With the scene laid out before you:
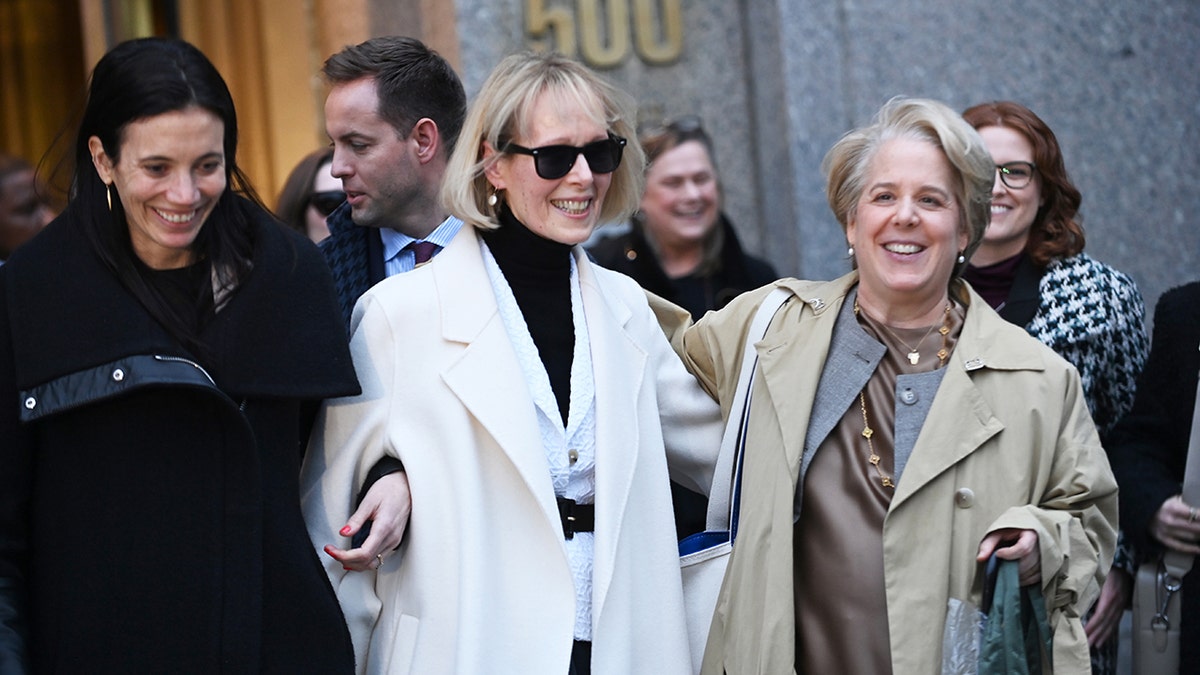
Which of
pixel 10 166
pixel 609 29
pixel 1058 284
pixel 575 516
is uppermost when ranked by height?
pixel 609 29

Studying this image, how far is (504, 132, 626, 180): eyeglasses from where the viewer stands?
128 inches

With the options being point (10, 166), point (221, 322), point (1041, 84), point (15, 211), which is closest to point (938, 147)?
point (221, 322)

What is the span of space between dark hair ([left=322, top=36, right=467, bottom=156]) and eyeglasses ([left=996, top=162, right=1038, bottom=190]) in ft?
5.12

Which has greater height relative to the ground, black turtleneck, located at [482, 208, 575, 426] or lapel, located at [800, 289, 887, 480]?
black turtleneck, located at [482, 208, 575, 426]

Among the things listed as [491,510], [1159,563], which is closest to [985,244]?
[1159,563]

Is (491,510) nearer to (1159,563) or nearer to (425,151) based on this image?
(425,151)

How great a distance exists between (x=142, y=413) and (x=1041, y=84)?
14.5 feet

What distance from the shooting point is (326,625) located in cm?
289

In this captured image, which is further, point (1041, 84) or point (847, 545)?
point (1041, 84)

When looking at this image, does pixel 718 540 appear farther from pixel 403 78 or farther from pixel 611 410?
pixel 403 78

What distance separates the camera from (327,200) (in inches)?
201

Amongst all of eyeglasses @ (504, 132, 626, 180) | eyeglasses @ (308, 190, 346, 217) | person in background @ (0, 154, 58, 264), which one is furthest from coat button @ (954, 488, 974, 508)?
person in background @ (0, 154, 58, 264)

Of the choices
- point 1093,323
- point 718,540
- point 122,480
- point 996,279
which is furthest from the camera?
point 996,279

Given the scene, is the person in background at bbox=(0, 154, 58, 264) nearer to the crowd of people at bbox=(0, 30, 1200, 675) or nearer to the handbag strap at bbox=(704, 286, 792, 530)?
the crowd of people at bbox=(0, 30, 1200, 675)
